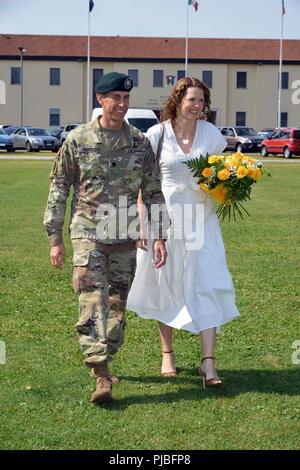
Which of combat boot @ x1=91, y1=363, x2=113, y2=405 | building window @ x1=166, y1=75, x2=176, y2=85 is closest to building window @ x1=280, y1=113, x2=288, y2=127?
building window @ x1=166, y1=75, x2=176, y2=85

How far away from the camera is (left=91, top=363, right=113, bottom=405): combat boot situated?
18.3 feet

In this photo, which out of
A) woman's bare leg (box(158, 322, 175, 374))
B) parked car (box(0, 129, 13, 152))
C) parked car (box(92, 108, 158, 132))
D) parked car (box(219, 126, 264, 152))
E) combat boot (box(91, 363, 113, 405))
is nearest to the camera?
combat boot (box(91, 363, 113, 405))

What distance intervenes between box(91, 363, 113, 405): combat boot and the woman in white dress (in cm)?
70

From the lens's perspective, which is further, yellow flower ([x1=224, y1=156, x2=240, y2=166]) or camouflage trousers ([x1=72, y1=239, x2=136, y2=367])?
yellow flower ([x1=224, y1=156, x2=240, y2=166])

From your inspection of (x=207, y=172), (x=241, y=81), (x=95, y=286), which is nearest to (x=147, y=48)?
(x=241, y=81)

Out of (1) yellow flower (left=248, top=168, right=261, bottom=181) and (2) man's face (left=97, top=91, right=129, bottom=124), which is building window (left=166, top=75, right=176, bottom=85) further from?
(2) man's face (left=97, top=91, right=129, bottom=124)

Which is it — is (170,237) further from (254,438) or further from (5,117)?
(5,117)

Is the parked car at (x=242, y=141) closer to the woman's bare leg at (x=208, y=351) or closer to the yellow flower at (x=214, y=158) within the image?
the yellow flower at (x=214, y=158)

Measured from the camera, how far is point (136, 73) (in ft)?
266

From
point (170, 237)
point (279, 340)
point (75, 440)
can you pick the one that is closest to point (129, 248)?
point (170, 237)

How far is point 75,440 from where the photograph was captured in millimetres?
4938

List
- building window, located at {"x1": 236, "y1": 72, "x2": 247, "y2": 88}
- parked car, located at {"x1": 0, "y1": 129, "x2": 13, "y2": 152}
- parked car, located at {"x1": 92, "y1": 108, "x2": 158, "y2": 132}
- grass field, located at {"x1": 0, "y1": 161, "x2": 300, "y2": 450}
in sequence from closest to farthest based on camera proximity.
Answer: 1. grass field, located at {"x1": 0, "y1": 161, "x2": 300, "y2": 450}
2. parked car, located at {"x1": 92, "y1": 108, "x2": 158, "y2": 132}
3. parked car, located at {"x1": 0, "y1": 129, "x2": 13, "y2": 152}
4. building window, located at {"x1": 236, "y1": 72, "x2": 247, "y2": 88}

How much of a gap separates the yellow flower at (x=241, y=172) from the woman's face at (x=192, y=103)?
0.48m

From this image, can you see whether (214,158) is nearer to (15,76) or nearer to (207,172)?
(207,172)
